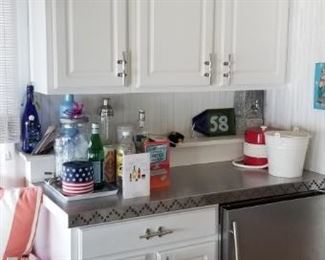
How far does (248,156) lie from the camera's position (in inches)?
102

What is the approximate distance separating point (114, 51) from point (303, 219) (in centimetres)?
115

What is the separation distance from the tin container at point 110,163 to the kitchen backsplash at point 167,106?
0.29 m

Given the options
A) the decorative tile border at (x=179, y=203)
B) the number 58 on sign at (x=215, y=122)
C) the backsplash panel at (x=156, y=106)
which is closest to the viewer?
the decorative tile border at (x=179, y=203)

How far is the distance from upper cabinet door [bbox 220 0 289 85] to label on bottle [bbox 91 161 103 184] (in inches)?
29.7

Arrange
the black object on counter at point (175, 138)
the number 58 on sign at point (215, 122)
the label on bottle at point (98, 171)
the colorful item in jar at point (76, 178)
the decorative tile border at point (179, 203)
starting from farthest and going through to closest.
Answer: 1. the number 58 on sign at point (215, 122)
2. the black object on counter at point (175, 138)
3. the label on bottle at point (98, 171)
4. the colorful item in jar at point (76, 178)
5. the decorative tile border at point (179, 203)

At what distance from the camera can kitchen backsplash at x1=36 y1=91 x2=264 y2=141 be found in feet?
7.74

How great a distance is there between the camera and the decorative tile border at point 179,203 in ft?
6.10

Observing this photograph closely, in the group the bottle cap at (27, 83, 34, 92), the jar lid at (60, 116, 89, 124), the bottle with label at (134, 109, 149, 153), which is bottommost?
the bottle with label at (134, 109, 149, 153)

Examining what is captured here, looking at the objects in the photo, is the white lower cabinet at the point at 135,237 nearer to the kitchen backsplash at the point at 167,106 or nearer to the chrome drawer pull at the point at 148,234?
the chrome drawer pull at the point at 148,234

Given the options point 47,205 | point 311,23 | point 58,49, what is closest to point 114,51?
point 58,49

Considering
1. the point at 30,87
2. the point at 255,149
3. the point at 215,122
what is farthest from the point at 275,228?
the point at 30,87

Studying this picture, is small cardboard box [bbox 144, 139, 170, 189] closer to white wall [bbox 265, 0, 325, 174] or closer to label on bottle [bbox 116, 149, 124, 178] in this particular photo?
label on bottle [bbox 116, 149, 124, 178]

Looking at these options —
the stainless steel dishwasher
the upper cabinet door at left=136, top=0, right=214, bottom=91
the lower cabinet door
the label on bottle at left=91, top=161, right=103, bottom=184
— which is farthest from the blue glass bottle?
the stainless steel dishwasher

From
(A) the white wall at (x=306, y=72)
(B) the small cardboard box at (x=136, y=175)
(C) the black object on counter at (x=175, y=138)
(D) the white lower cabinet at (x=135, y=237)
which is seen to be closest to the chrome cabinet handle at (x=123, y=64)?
(B) the small cardboard box at (x=136, y=175)
